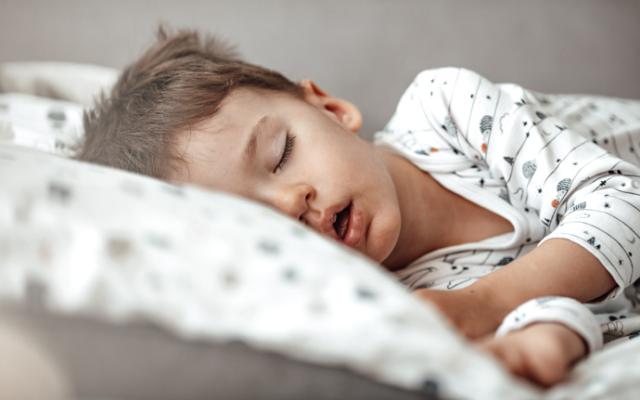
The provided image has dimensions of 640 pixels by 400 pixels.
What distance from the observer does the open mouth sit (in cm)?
86

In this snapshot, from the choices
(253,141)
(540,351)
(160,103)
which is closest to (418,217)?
(253,141)

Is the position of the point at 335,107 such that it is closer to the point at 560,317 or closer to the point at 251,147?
the point at 251,147

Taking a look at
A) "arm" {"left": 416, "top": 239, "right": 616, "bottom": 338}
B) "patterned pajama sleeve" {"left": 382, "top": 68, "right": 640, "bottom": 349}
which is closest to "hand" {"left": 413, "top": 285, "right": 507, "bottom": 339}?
"arm" {"left": 416, "top": 239, "right": 616, "bottom": 338}

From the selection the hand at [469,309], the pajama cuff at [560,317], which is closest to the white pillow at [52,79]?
the hand at [469,309]

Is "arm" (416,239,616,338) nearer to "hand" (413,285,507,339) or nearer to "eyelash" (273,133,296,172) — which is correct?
"hand" (413,285,507,339)

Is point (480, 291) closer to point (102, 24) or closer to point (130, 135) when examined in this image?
point (130, 135)

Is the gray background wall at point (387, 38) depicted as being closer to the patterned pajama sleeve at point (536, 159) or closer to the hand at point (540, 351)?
the patterned pajama sleeve at point (536, 159)

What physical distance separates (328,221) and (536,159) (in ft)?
1.05

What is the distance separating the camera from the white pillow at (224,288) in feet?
1.38

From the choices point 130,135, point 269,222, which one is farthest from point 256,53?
point 269,222

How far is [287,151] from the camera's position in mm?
870

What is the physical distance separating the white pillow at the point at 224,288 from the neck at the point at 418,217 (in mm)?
533

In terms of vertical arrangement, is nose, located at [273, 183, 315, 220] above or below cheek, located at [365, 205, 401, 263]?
above

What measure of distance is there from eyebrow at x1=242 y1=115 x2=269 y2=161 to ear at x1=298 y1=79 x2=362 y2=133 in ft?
0.62
